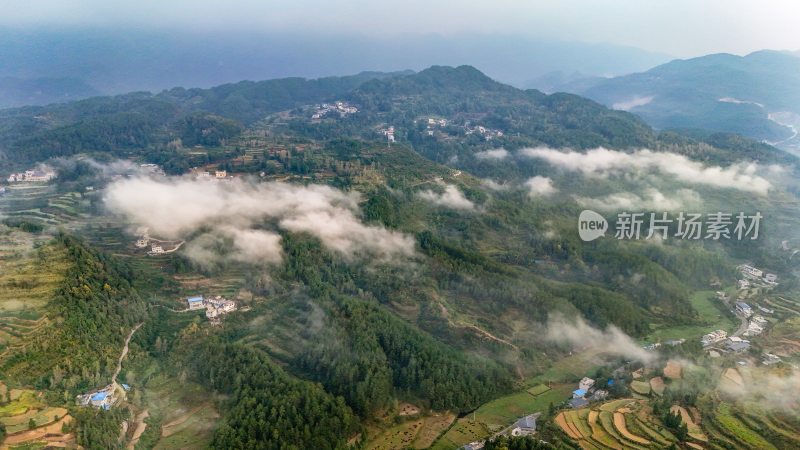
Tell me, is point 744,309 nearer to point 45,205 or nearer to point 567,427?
point 567,427

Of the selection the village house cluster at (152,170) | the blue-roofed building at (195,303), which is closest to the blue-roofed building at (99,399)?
the blue-roofed building at (195,303)

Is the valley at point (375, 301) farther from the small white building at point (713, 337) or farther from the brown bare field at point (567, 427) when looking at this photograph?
the small white building at point (713, 337)

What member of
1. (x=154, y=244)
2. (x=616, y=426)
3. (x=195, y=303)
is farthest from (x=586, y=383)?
(x=154, y=244)

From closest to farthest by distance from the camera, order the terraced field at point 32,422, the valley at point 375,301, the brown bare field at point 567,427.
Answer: the terraced field at point 32,422 < the brown bare field at point 567,427 < the valley at point 375,301

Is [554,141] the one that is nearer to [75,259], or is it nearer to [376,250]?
[376,250]

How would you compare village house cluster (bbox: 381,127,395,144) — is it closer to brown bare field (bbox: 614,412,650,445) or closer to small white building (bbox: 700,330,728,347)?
small white building (bbox: 700,330,728,347)

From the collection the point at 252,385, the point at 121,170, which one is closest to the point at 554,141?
the point at 121,170
